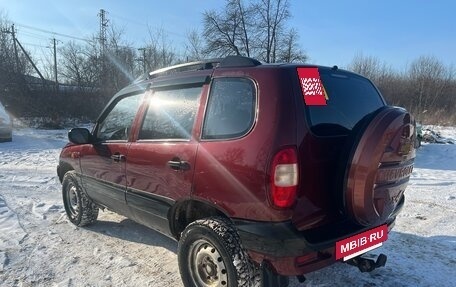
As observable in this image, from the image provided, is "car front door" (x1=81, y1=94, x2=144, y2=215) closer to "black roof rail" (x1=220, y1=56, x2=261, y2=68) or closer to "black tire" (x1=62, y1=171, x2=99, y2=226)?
"black tire" (x1=62, y1=171, x2=99, y2=226)

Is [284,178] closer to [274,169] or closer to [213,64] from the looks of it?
[274,169]

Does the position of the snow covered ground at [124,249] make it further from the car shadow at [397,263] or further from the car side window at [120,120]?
the car side window at [120,120]

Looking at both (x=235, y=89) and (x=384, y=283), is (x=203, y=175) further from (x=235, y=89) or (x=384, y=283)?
(x=384, y=283)

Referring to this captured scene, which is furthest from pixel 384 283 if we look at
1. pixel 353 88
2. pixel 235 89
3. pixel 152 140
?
pixel 152 140

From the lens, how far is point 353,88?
298 centimetres

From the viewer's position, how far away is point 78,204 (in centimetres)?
459

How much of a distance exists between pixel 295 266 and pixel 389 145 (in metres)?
1.00

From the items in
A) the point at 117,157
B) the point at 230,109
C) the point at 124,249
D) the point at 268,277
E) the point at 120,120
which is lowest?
the point at 124,249

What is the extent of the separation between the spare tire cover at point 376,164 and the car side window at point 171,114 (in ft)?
4.05

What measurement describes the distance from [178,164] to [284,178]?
2.98ft

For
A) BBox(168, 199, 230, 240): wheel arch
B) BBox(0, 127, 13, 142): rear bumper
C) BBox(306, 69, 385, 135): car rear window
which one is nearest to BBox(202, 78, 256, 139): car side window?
BBox(306, 69, 385, 135): car rear window

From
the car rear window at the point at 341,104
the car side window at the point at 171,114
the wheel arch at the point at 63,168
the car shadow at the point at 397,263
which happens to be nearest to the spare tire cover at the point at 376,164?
the car rear window at the point at 341,104

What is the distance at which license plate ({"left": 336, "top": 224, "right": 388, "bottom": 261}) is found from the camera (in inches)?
94.6

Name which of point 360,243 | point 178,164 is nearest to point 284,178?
point 360,243
